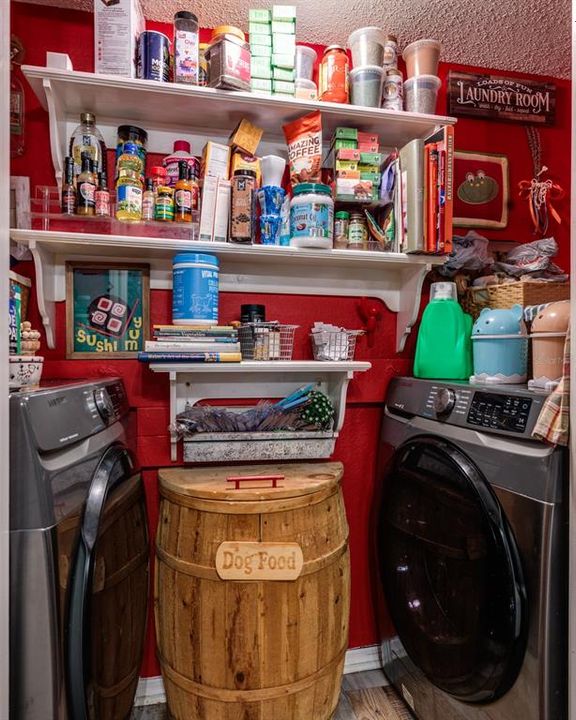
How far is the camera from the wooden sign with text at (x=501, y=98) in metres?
1.91

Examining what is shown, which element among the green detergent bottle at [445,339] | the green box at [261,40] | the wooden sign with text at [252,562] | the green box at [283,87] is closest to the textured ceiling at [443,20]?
the green box at [261,40]

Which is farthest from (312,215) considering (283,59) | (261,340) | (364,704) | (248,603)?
(364,704)

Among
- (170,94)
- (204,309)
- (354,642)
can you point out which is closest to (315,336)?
(204,309)

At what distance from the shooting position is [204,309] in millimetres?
1472

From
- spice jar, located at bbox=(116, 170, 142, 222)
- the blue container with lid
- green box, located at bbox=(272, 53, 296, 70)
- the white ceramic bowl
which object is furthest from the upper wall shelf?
the white ceramic bowl

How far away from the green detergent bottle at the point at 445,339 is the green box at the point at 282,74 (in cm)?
87

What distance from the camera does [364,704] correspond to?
1627 mm

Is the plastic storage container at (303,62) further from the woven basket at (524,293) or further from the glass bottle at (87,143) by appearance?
the woven basket at (524,293)

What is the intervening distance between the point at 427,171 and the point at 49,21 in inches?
53.8

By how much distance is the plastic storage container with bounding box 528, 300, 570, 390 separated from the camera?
1.13 metres

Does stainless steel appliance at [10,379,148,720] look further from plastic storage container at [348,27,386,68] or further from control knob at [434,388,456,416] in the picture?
plastic storage container at [348,27,386,68]

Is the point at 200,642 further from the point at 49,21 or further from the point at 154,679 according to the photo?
the point at 49,21

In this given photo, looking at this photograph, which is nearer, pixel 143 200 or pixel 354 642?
pixel 143 200

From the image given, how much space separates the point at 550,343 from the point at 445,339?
48cm
